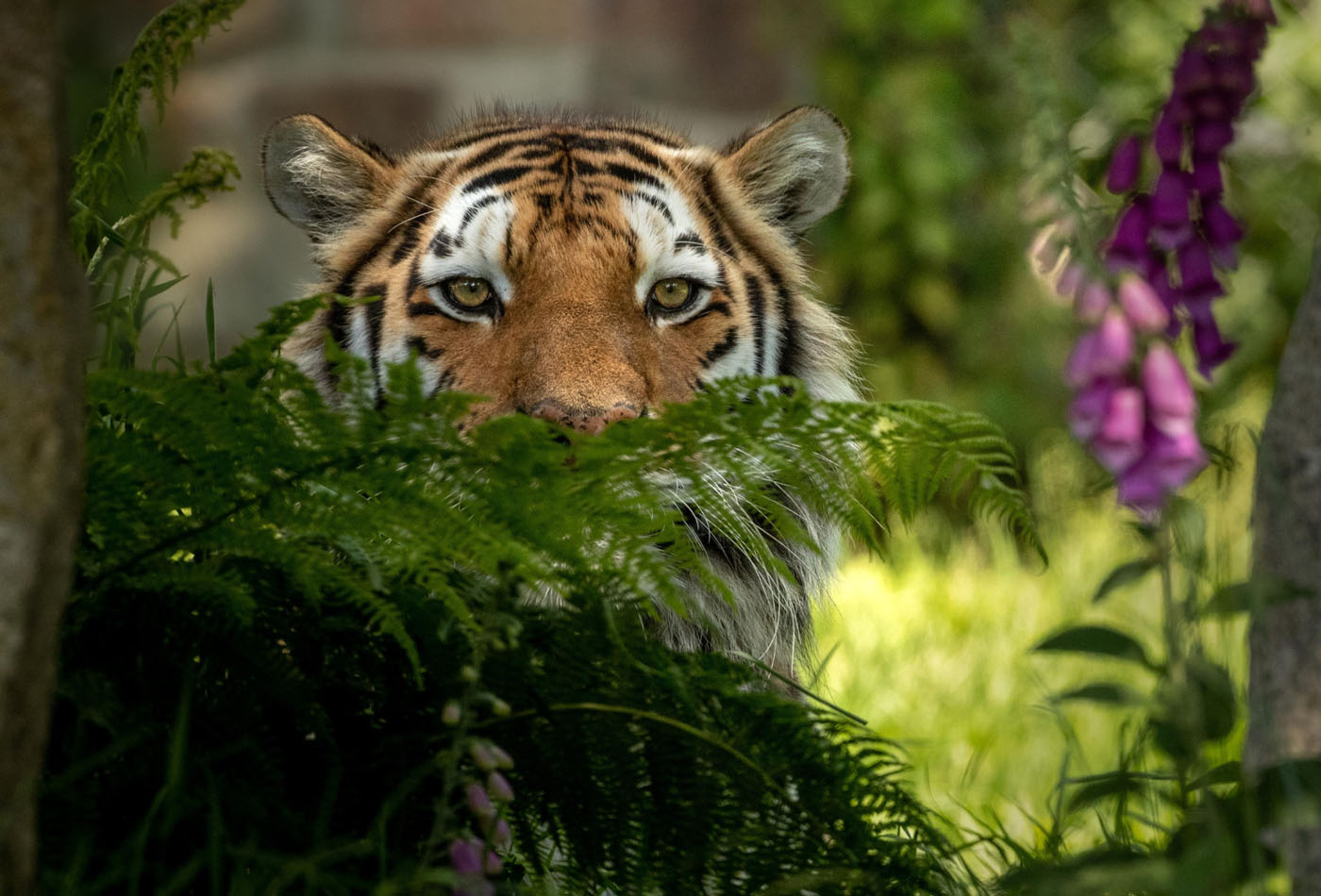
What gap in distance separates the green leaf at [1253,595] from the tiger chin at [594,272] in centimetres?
116

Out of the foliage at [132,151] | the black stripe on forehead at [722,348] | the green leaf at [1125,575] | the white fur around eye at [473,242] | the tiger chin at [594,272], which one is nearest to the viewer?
the green leaf at [1125,575]

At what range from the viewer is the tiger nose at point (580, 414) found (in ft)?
7.55

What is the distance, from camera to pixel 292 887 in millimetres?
1487

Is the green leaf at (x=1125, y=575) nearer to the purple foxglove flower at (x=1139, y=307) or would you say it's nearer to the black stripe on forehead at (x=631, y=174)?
the purple foxglove flower at (x=1139, y=307)

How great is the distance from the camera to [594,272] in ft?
8.51


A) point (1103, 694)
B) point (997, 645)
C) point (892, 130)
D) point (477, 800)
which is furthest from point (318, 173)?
point (892, 130)

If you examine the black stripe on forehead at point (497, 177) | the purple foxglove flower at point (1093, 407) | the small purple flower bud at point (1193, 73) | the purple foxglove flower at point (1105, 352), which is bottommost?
the purple foxglove flower at point (1093, 407)

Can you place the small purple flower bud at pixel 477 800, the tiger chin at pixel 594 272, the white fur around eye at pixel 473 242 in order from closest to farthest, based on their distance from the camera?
the small purple flower bud at pixel 477 800
the tiger chin at pixel 594 272
the white fur around eye at pixel 473 242

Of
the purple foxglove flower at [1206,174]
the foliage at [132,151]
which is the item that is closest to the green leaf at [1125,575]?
the purple foxglove flower at [1206,174]

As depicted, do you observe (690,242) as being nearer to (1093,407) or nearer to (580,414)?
(580,414)

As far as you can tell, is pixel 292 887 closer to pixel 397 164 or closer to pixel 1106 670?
pixel 397 164

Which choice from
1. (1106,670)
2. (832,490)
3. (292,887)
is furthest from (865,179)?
(292,887)

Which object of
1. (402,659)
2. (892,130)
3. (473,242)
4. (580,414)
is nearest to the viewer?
(402,659)

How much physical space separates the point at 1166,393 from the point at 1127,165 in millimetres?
388
